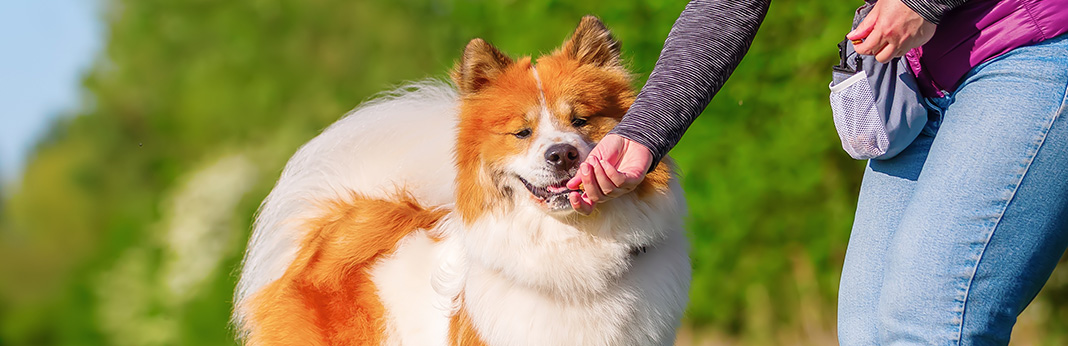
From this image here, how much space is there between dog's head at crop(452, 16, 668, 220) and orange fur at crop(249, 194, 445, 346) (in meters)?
0.59

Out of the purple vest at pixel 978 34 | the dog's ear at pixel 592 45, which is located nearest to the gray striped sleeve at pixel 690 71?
the purple vest at pixel 978 34

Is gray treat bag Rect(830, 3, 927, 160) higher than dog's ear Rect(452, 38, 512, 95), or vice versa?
dog's ear Rect(452, 38, 512, 95)

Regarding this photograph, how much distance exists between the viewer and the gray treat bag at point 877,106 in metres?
1.96

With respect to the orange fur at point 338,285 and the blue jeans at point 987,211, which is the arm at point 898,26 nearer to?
the blue jeans at point 987,211

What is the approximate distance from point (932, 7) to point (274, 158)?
7968 millimetres

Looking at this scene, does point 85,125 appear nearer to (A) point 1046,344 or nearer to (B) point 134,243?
(B) point 134,243

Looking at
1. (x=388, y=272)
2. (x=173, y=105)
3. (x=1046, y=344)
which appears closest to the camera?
(x=388, y=272)

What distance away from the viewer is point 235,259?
327 inches

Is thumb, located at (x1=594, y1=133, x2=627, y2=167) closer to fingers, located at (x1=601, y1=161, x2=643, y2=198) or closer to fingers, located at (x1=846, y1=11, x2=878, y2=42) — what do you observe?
fingers, located at (x1=601, y1=161, x2=643, y2=198)

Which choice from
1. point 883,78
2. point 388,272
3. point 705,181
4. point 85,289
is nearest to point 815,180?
point 705,181

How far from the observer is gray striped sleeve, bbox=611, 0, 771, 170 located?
2061 millimetres

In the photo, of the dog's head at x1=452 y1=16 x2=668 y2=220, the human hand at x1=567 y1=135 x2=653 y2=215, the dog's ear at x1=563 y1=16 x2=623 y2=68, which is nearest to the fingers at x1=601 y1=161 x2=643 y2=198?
the human hand at x1=567 y1=135 x2=653 y2=215

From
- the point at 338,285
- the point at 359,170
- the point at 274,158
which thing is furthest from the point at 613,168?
the point at 274,158

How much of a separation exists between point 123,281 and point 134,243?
42 centimetres
